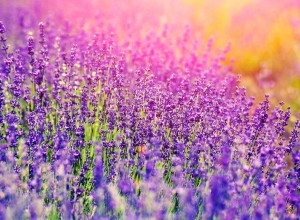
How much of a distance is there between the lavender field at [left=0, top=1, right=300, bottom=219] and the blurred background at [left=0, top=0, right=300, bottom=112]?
2.17 m

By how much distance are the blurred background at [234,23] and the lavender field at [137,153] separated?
2.17 meters

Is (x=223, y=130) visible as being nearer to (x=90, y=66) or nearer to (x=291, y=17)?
(x=90, y=66)

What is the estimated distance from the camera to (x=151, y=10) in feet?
25.1

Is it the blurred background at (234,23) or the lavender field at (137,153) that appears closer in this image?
the lavender field at (137,153)

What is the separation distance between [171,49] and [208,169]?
229 centimetres

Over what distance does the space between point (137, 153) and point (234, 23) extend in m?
5.10

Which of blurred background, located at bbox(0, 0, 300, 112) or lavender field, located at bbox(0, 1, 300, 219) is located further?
blurred background, located at bbox(0, 0, 300, 112)

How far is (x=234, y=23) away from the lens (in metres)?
7.87

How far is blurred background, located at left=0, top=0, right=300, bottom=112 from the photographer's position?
623 cm

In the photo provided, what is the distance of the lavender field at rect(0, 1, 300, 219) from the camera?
2.71m

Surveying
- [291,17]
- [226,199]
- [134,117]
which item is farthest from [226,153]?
[291,17]

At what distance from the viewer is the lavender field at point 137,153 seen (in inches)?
107

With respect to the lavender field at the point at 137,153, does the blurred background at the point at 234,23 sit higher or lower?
higher

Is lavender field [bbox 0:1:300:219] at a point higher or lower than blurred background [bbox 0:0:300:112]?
lower
